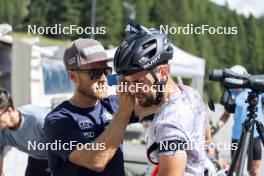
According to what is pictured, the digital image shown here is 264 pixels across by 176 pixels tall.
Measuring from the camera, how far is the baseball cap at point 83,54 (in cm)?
253

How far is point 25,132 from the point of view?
3.87 metres

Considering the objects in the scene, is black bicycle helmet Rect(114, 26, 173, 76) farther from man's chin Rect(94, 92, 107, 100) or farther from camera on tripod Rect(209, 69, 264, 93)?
camera on tripod Rect(209, 69, 264, 93)

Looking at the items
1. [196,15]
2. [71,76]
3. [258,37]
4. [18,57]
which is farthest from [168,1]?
[71,76]

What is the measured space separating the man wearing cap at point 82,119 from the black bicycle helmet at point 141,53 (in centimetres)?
35

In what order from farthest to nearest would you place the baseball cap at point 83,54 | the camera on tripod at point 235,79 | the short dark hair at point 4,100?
the short dark hair at point 4,100 < the camera on tripod at point 235,79 < the baseball cap at point 83,54

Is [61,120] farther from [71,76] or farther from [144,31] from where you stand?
[144,31]

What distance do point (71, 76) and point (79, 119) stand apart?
25cm

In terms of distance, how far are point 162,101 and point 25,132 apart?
2036 mm

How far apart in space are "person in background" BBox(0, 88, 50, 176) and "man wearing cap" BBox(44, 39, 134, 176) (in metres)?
1.29

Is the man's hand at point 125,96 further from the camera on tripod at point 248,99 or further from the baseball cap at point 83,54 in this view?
the camera on tripod at point 248,99

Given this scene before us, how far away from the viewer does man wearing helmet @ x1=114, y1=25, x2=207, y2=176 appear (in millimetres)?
1943

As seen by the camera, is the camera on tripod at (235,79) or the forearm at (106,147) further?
the camera on tripod at (235,79)

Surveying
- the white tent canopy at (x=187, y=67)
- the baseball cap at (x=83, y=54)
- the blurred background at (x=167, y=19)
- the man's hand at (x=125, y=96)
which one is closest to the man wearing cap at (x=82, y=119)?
the baseball cap at (x=83, y=54)

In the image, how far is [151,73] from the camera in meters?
→ 2.06
